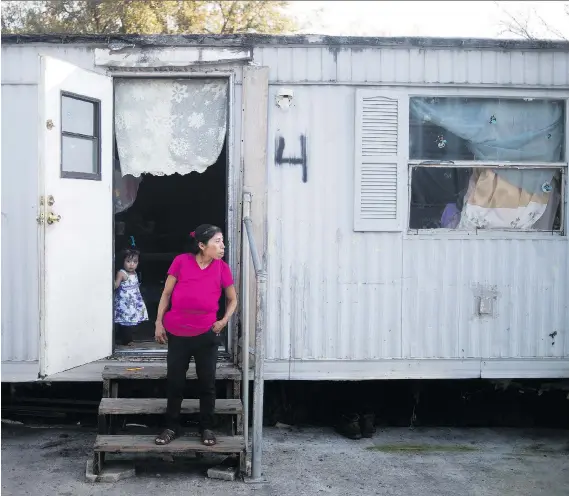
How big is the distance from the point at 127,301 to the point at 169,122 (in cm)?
160

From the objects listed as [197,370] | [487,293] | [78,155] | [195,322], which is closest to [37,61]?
[78,155]

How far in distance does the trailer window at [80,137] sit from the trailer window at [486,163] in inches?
97.7

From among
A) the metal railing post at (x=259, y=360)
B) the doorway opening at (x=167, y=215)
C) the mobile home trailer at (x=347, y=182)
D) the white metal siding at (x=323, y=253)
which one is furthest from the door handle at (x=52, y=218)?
the doorway opening at (x=167, y=215)

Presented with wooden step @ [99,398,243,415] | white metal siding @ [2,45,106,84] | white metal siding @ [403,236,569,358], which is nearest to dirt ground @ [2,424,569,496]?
wooden step @ [99,398,243,415]

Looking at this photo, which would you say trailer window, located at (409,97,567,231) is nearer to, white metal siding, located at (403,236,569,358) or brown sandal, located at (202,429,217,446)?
white metal siding, located at (403,236,569,358)

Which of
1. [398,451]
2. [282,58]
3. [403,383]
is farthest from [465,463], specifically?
[282,58]

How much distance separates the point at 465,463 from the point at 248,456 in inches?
65.5

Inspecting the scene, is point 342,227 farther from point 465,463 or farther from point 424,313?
point 465,463

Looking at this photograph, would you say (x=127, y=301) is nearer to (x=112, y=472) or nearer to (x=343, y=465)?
(x=112, y=472)

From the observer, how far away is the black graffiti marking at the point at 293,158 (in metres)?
6.04

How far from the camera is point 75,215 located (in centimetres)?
554

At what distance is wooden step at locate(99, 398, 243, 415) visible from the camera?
5363mm

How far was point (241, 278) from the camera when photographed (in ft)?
19.4

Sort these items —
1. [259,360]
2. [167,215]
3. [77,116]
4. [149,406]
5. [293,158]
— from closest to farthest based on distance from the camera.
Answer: [259,360] < [149,406] < [77,116] < [293,158] < [167,215]
